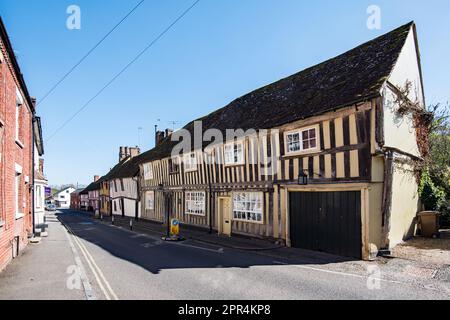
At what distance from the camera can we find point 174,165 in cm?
2158

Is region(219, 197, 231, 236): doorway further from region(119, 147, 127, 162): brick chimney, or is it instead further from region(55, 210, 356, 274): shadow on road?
region(119, 147, 127, 162): brick chimney

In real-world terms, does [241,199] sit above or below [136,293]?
above

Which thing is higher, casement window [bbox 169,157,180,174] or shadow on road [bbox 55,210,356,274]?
casement window [bbox 169,157,180,174]

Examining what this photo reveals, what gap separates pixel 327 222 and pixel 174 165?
13006 mm

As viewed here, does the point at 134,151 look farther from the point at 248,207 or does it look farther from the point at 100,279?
the point at 100,279

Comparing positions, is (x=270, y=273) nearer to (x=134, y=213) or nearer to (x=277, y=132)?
(x=277, y=132)

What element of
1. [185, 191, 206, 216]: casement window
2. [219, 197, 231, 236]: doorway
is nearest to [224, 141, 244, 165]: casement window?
[219, 197, 231, 236]: doorway

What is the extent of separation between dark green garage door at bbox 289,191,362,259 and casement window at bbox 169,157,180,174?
34.8 ft

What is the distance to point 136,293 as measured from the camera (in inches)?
259

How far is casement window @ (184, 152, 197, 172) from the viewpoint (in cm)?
1883

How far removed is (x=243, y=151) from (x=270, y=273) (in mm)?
7342

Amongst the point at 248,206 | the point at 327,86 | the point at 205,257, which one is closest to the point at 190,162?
the point at 248,206

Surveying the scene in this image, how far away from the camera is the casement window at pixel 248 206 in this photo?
13.7 m
